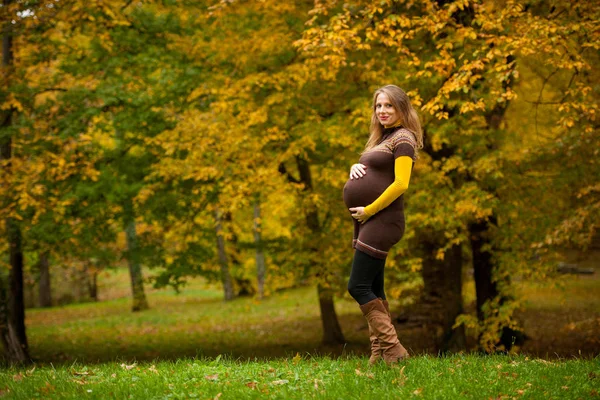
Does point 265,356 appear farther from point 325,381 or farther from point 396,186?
point 396,186

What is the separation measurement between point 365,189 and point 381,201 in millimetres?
240

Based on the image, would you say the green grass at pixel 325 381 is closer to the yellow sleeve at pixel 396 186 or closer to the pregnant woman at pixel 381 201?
the pregnant woman at pixel 381 201

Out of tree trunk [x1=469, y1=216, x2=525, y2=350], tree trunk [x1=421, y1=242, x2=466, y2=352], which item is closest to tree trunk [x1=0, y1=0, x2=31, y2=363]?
tree trunk [x1=421, y1=242, x2=466, y2=352]

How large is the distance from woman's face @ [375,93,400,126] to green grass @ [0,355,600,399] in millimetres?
2032

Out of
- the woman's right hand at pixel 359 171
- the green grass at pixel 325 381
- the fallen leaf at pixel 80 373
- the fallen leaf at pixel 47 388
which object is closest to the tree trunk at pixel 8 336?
the green grass at pixel 325 381

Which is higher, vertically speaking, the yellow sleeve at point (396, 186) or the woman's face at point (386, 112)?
the woman's face at point (386, 112)

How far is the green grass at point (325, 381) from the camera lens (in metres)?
4.47

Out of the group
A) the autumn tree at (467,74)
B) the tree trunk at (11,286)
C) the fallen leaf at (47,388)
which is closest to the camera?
the fallen leaf at (47,388)

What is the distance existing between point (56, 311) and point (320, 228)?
19.2 m

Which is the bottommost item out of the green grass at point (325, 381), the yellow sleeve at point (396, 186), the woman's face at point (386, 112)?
the green grass at point (325, 381)

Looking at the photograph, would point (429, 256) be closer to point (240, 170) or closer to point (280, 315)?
point (240, 170)

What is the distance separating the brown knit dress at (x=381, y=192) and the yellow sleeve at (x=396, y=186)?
0.07 m

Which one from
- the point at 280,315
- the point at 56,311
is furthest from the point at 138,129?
the point at 56,311

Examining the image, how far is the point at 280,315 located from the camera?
22.2 meters
